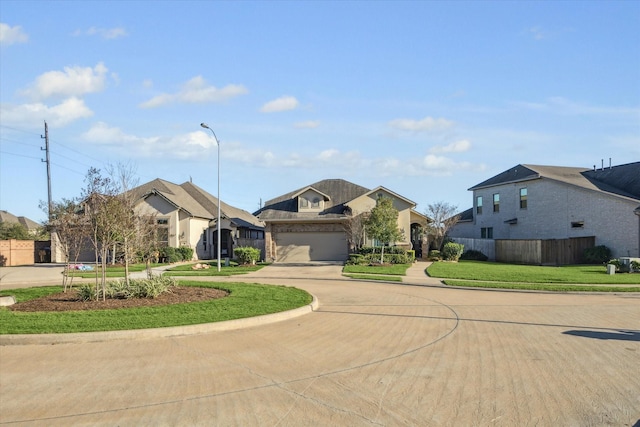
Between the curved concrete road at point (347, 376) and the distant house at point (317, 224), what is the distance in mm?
26041

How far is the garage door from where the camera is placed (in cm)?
3909

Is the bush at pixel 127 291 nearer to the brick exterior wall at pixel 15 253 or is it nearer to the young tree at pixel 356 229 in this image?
the young tree at pixel 356 229

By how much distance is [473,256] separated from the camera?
40531mm

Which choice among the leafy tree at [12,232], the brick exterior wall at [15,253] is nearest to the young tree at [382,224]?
the brick exterior wall at [15,253]

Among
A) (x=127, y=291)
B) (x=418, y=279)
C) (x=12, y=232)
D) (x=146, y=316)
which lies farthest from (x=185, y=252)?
(x=146, y=316)

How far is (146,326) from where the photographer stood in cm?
1064

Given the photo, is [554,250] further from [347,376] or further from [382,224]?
[347,376]

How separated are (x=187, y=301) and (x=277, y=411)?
29.5ft

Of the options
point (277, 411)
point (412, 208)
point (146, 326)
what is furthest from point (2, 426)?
point (412, 208)

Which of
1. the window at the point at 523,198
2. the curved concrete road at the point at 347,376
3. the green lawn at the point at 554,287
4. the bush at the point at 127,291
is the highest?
the window at the point at 523,198

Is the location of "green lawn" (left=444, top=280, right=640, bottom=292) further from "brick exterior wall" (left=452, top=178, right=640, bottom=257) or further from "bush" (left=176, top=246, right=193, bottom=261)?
"bush" (left=176, top=246, right=193, bottom=261)

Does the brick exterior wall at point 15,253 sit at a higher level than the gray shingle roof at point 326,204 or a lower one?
lower

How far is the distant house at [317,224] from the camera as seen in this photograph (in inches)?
1513

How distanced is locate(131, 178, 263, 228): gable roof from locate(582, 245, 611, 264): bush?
26733mm
